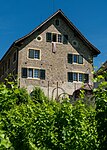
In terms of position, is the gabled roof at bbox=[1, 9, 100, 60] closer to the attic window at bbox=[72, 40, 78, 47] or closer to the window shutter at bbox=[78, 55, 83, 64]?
the attic window at bbox=[72, 40, 78, 47]

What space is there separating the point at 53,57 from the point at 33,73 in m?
3.86

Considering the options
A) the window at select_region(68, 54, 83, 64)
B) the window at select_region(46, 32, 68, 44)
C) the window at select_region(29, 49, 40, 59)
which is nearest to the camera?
the window at select_region(29, 49, 40, 59)

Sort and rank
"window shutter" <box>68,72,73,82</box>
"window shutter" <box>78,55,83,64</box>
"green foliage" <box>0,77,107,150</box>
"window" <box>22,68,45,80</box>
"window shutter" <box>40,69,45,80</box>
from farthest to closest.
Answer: "window shutter" <box>78,55,83,64</box>, "window shutter" <box>68,72,73,82</box>, "window shutter" <box>40,69,45,80</box>, "window" <box>22,68,45,80</box>, "green foliage" <box>0,77,107,150</box>

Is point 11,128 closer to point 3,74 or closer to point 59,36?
point 59,36

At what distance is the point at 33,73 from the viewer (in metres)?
43.8

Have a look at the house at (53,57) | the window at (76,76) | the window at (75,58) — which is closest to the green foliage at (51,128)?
the house at (53,57)

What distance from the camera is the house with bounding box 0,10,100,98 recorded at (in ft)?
144

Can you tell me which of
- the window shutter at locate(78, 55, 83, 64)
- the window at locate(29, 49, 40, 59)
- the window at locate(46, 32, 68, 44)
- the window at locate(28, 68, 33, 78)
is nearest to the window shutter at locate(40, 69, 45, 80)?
the window at locate(28, 68, 33, 78)

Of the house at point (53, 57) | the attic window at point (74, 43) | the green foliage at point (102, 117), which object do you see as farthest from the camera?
the attic window at point (74, 43)

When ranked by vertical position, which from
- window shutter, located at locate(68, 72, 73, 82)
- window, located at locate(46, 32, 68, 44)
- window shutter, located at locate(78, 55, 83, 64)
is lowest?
window shutter, located at locate(68, 72, 73, 82)

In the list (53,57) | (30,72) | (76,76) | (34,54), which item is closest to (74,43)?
(53,57)

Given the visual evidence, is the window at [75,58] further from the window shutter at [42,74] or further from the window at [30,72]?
the window at [30,72]

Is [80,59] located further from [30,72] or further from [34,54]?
[30,72]

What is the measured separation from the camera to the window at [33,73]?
43.4 metres
